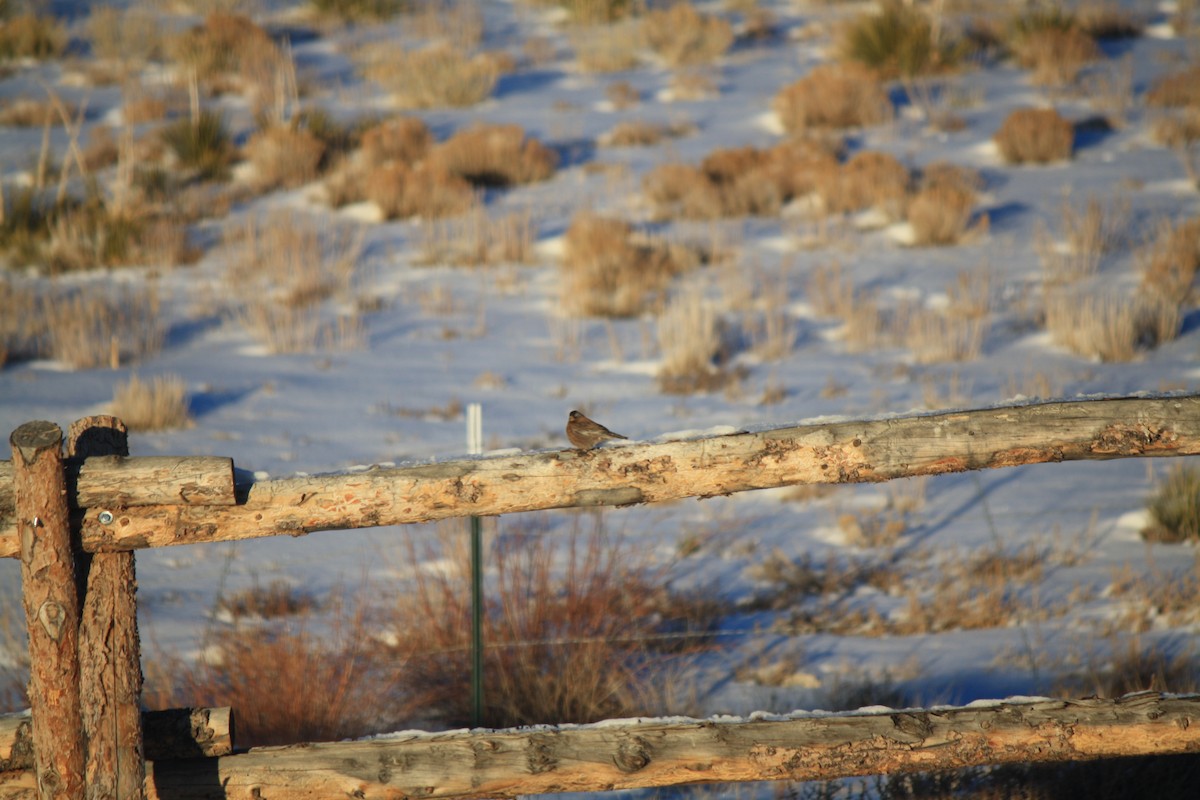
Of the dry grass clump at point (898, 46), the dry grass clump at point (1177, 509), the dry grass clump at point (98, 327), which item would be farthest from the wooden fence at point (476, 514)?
the dry grass clump at point (898, 46)

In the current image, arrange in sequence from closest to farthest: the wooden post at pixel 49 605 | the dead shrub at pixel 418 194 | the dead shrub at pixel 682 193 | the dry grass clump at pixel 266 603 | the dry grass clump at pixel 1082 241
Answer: the wooden post at pixel 49 605, the dry grass clump at pixel 266 603, the dry grass clump at pixel 1082 241, the dead shrub at pixel 682 193, the dead shrub at pixel 418 194

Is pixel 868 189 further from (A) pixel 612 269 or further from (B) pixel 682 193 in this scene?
(A) pixel 612 269

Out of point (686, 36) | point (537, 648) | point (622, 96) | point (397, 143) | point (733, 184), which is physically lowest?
point (537, 648)

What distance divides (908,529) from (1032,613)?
1.27 meters

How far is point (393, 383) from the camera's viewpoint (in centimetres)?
894

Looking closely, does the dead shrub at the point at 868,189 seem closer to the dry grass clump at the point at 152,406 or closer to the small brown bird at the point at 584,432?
the dry grass clump at the point at 152,406

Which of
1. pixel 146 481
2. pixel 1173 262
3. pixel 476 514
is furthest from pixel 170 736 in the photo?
pixel 1173 262

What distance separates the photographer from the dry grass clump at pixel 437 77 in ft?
50.5

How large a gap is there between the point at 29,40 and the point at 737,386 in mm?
13994

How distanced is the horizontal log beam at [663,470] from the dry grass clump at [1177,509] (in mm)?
4190

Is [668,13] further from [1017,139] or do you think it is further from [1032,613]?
[1032,613]

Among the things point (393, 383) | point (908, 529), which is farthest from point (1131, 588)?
point (393, 383)

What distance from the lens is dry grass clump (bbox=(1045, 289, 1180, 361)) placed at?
8.92m

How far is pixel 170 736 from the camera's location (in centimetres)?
270
